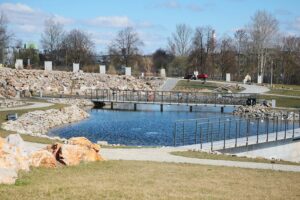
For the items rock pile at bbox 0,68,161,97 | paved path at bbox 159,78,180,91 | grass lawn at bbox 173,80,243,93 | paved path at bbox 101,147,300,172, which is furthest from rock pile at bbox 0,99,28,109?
grass lawn at bbox 173,80,243,93

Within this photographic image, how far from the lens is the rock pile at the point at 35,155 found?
41.2 ft

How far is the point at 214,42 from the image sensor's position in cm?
10125

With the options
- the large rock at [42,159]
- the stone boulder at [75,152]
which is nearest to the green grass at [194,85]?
the stone boulder at [75,152]

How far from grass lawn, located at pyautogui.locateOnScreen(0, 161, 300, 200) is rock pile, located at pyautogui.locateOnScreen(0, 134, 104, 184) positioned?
0.29 meters

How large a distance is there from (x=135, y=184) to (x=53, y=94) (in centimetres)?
5154

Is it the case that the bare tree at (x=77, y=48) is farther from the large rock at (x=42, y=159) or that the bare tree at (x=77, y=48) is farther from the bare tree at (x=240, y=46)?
the large rock at (x=42, y=159)

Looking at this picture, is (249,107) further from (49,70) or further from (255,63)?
(255,63)

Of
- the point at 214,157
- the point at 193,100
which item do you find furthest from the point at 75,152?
the point at 193,100

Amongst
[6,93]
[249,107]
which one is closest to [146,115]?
[249,107]

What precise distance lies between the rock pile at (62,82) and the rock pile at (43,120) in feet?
55.6

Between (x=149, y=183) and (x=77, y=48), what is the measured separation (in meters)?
90.9

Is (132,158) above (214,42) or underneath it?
underneath

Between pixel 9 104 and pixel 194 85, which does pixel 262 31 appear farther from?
pixel 9 104

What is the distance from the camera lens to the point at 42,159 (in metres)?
14.4
